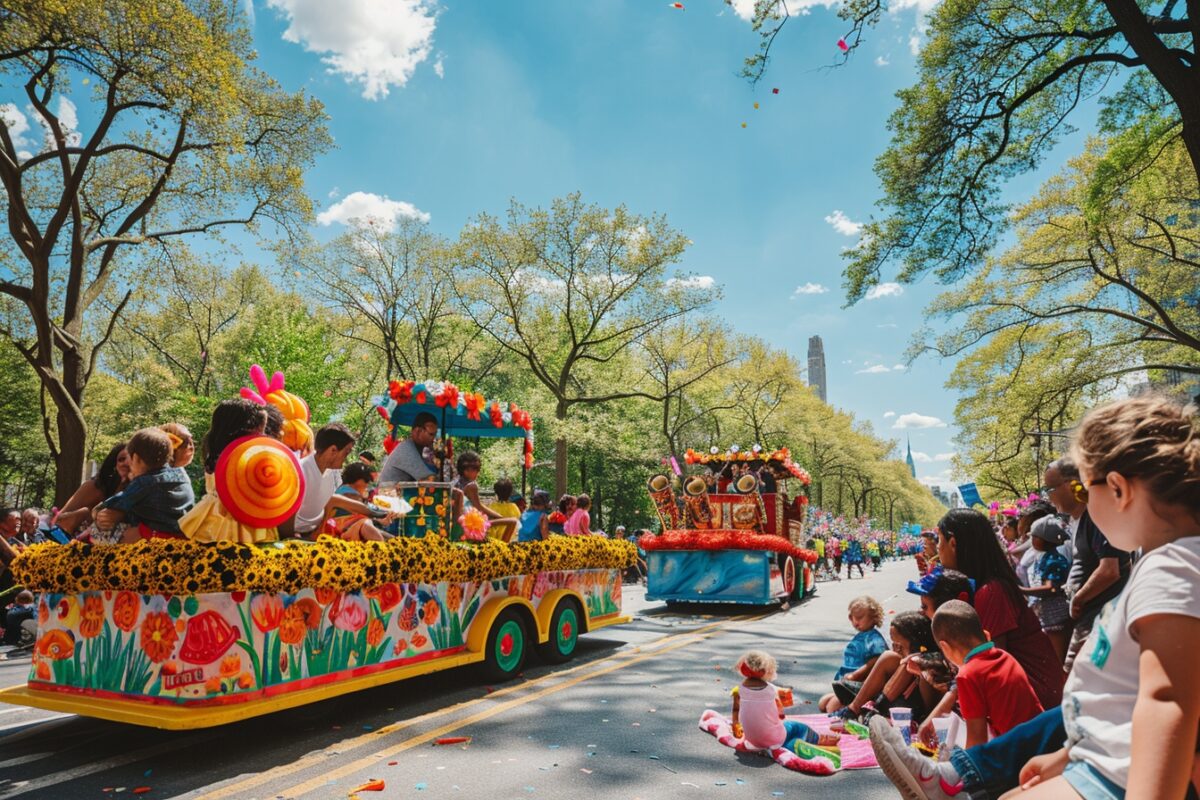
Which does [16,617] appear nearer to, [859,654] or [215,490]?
[215,490]

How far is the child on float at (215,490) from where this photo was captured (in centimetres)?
464

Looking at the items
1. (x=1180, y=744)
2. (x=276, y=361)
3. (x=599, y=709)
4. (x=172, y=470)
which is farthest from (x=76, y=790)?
(x=276, y=361)

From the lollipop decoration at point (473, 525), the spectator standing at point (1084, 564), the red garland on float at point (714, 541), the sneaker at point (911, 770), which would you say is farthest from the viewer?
the red garland on float at point (714, 541)

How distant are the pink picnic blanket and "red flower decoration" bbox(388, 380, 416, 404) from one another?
156 inches

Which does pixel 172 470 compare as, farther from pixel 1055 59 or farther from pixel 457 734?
pixel 1055 59

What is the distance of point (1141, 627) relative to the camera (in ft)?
5.26

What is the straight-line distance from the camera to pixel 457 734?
545cm

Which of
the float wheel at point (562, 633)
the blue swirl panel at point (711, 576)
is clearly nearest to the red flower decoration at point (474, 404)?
the float wheel at point (562, 633)

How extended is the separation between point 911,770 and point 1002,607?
6.22ft

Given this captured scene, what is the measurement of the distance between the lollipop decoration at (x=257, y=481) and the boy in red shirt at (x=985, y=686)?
402 centimetres

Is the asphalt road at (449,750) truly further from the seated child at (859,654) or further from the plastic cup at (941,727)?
the seated child at (859,654)

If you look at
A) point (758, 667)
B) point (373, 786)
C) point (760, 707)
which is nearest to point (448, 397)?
point (373, 786)

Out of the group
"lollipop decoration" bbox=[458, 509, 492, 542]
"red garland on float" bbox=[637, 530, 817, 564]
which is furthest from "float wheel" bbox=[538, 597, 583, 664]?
"red garland on float" bbox=[637, 530, 817, 564]

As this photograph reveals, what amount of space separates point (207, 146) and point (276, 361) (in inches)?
644
